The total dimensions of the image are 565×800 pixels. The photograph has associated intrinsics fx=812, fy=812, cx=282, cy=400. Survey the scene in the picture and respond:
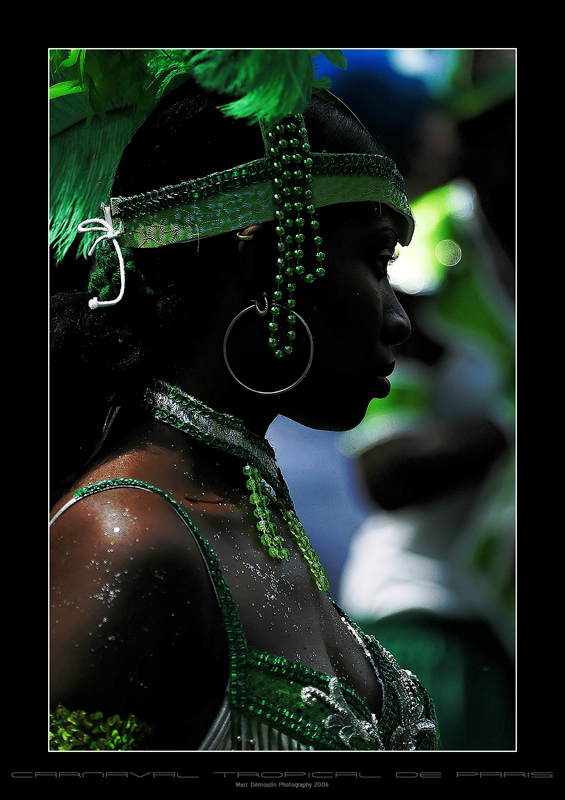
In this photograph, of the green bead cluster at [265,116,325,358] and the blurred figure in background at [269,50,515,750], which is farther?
the blurred figure in background at [269,50,515,750]

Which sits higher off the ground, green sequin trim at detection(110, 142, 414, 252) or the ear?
green sequin trim at detection(110, 142, 414, 252)

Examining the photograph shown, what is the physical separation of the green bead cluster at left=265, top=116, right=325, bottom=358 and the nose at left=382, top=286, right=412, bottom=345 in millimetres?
154

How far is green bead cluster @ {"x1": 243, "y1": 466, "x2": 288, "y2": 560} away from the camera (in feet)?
4.64

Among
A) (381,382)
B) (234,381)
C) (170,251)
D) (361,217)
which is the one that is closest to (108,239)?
(170,251)

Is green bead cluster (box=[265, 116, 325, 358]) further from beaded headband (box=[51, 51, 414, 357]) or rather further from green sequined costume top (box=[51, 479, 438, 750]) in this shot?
green sequined costume top (box=[51, 479, 438, 750])

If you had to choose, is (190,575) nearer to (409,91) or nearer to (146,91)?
(146,91)

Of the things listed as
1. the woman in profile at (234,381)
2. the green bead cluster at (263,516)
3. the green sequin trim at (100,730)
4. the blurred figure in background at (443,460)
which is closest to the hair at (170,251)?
the woman in profile at (234,381)

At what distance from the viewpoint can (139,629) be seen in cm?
115

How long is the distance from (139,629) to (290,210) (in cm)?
72

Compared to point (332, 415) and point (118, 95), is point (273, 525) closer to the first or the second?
point (332, 415)

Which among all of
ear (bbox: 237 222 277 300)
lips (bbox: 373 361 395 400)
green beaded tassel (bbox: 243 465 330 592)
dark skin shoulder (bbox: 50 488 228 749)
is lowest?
dark skin shoulder (bbox: 50 488 228 749)

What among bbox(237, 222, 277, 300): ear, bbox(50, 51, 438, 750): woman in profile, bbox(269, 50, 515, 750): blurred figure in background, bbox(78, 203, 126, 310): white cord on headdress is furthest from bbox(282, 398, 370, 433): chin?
bbox(269, 50, 515, 750): blurred figure in background

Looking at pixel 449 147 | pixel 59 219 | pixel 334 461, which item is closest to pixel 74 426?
pixel 59 219
